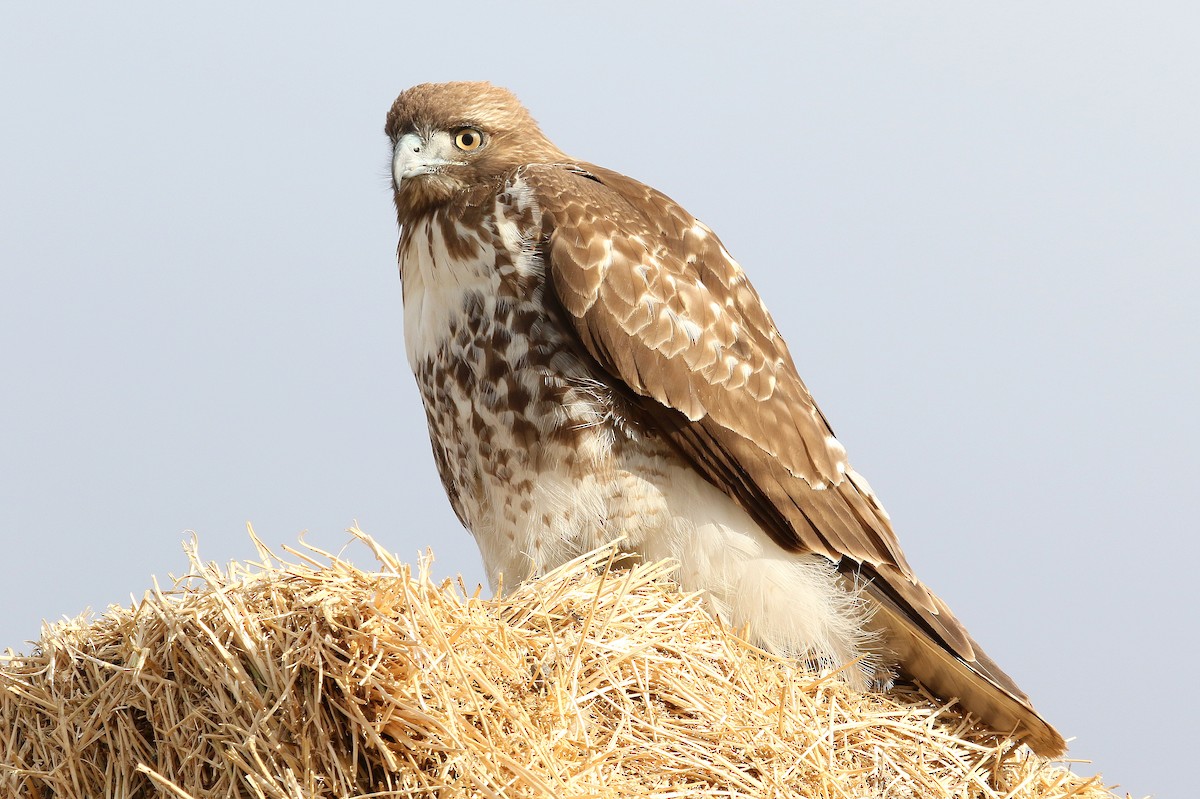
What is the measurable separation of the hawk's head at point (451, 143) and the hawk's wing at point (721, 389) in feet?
0.67

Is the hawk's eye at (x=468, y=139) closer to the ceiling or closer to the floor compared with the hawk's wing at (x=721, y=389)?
closer to the ceiling

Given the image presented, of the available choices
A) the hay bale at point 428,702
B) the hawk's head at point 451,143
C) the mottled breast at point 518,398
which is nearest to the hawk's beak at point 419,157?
the hawk's head at point 451,143

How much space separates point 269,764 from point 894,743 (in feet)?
6.20

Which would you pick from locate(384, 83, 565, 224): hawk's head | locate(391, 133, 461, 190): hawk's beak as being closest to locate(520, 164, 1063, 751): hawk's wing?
locate(384, 83, 565, 224): hawk's head

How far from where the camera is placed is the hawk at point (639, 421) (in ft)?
12.0

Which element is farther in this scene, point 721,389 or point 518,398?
point 721,389

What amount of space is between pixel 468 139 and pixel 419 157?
18 centimetres

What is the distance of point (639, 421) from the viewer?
3.70 meters

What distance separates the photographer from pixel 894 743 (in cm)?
359

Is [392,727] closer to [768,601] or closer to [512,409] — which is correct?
[512,409]

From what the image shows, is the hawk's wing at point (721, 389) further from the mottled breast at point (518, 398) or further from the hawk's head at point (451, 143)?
the hawk's head at point (451, 143)

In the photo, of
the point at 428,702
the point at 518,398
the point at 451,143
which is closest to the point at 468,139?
the point at 451,143

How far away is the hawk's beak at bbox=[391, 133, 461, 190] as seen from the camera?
410 cm

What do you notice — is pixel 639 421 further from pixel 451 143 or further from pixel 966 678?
pixel 966 678
